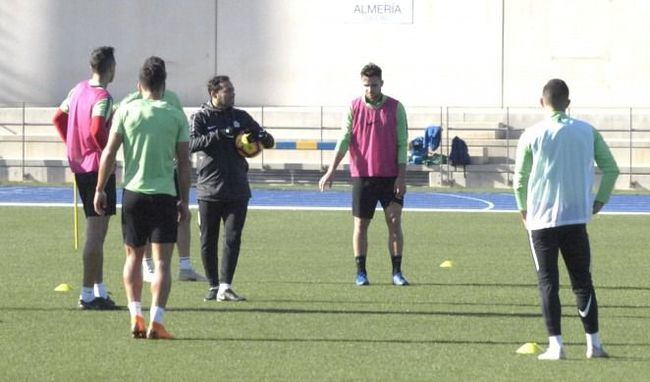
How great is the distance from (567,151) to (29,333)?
392 centimetres

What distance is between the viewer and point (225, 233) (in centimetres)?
1291

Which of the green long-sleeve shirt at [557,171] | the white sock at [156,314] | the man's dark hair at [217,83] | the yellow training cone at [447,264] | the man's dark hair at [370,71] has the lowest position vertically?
the yellow training cone at [447,264]

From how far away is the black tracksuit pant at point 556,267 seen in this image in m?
9.67

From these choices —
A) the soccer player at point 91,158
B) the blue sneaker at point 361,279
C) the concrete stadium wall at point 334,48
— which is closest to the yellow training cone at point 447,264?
the blue sneaker at point 361,279

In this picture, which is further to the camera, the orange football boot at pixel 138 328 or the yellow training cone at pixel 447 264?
the yellow training cone at pixel 447 264

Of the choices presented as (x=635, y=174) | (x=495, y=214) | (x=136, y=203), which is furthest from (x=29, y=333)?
(x=635, y=174)

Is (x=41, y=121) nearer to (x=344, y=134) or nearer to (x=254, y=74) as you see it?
(x=254, y=74)

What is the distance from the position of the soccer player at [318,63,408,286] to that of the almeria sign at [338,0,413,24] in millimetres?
23418

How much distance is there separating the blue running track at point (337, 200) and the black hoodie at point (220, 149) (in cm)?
1202

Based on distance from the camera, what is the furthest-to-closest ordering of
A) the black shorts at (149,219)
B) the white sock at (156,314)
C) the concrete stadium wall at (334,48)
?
the concrete stadium wall at (334,48) → the black shorts at (149,219) → the white sock at (156,314)

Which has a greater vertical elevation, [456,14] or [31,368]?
[456,14]

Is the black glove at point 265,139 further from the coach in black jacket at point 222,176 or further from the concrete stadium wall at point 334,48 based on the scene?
the concrete stadium wall at point 334,48

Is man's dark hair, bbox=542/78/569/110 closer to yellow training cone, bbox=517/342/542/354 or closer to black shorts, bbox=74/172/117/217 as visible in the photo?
yellow training cone, bbox=517/342/542/354

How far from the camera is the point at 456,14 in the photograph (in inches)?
1467
